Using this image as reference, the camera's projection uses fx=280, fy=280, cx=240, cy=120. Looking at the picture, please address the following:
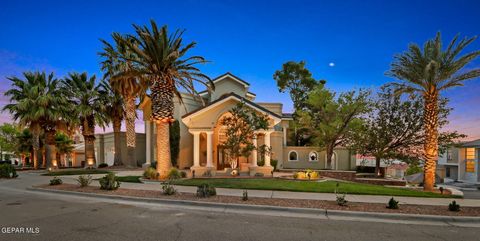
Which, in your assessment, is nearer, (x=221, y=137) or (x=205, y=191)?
(x=205, y=191)

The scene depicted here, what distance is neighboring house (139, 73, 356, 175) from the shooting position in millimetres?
21812

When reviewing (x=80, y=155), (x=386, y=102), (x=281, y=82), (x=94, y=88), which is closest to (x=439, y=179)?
(x=386, y=102)

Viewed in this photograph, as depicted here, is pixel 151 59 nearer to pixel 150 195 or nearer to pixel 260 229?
pixel 150 195

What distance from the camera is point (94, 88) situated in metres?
A: 30.5

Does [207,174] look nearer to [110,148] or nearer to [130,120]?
[130,120]

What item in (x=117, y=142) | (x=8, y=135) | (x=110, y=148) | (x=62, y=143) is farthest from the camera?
(x=8, y=135)

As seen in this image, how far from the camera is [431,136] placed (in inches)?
733

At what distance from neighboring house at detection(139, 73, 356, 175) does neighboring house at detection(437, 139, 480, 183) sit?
556 inches

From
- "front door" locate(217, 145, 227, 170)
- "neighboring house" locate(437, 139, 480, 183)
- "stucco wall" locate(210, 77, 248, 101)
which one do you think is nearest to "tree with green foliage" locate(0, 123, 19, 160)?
"stucco wall" locate(210, 77, 248, 101)

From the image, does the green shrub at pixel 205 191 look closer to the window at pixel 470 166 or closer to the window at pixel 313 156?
the window at pixel 313 156

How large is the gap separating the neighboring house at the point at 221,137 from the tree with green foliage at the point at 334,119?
63.2 inches

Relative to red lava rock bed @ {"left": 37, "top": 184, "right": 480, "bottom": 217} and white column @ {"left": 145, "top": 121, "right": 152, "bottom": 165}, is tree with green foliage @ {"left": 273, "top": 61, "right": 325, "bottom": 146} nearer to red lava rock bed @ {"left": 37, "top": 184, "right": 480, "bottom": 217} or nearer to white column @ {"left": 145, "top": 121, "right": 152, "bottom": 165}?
white column @ {"left": 145, "top": 121, "right": 152, "bottom": 165}

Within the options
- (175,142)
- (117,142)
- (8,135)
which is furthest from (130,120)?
(8,135)

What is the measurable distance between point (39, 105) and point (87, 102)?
4.17 m
